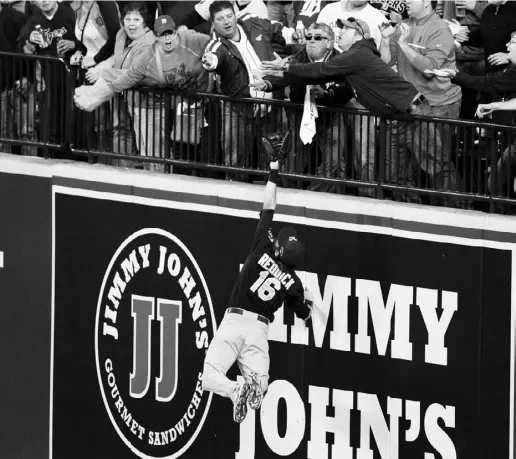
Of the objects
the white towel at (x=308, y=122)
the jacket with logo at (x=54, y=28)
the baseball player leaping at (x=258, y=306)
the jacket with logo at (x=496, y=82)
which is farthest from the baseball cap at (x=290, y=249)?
the jacket with logo at (x=54, y=28)

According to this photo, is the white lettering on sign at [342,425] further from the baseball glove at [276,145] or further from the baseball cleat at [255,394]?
→ the baseball glove at [276,145]

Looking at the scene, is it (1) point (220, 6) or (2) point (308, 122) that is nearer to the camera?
(2) point (308, 122)

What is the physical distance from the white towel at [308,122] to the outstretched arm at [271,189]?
0.48 m

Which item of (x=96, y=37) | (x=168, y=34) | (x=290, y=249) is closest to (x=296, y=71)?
(x=290, y=249)

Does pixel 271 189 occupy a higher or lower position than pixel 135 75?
lower

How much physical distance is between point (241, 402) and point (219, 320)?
58.7 inches

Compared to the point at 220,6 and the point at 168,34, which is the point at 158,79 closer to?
the point at 168,34

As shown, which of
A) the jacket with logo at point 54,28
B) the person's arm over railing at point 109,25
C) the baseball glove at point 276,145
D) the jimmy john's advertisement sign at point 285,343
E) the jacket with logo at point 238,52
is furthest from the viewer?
the jacket with logo at point 54,28

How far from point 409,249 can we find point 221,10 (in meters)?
2.66

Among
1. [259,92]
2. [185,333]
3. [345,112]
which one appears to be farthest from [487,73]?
[185,333]

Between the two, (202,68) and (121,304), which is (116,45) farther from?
(121,304)

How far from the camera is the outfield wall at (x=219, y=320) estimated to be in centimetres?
1371

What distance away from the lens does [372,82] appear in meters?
14.0

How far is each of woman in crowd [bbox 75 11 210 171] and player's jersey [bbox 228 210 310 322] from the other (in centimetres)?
194
